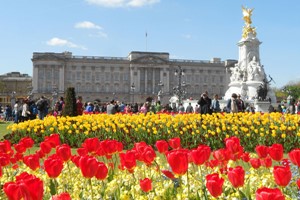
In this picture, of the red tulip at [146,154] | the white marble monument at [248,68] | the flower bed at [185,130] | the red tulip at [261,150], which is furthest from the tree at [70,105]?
the white marble monument at [248,68]

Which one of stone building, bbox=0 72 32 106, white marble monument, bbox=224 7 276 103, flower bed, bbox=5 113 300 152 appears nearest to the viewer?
flower bed, bbox=5 113 300 152

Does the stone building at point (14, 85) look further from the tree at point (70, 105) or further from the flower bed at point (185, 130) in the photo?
the flower bed at point (185, 130)

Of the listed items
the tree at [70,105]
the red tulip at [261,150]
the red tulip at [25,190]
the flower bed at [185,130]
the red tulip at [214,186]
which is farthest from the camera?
the tree at [70,105]

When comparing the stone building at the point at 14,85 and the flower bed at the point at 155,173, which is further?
the stone building at the point at 14,85

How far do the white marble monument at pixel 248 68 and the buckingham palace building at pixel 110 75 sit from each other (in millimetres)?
51273

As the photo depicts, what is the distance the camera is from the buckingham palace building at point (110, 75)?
8688 centimetres

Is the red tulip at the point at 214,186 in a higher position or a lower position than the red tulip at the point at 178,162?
lower

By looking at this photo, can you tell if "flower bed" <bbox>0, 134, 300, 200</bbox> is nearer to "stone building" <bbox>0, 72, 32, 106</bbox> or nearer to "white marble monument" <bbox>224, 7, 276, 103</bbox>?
"white marble monument" <bbox>224, 7, 276, 103</bbox>

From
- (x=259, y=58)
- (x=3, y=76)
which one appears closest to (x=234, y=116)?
(x=259, y=58)

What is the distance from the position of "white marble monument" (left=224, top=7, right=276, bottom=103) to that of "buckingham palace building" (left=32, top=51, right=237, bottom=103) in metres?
51.3

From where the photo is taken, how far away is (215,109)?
17609 mm

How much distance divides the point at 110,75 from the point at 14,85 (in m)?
30.3

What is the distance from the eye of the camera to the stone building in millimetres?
91000

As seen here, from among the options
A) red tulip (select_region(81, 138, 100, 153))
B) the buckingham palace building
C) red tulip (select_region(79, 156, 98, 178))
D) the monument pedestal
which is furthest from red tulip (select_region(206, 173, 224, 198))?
the buckingham palace building
